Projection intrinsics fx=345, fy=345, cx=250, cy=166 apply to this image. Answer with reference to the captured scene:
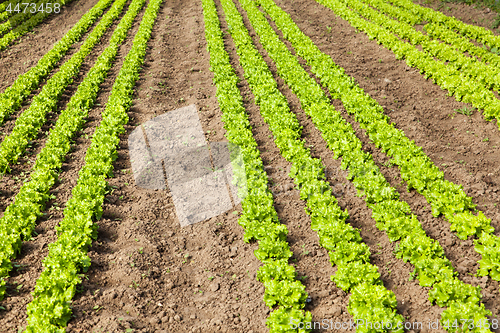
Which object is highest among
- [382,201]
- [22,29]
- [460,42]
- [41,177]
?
[22,29]

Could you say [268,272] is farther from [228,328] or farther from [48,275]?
[48,275]

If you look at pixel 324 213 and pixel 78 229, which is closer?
pixel 78 229

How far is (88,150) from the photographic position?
32.2 ft

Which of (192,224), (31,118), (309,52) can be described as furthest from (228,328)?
(309,52)

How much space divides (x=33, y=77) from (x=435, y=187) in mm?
15383

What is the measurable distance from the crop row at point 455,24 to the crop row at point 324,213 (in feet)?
31.9

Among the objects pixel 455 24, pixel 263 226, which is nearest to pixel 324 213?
pixel 263 226

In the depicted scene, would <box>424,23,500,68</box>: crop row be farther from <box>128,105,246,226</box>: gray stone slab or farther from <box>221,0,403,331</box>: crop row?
<box>128,105,246,226</box>: gray stone slab

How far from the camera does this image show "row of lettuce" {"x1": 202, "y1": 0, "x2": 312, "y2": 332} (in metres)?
5.88

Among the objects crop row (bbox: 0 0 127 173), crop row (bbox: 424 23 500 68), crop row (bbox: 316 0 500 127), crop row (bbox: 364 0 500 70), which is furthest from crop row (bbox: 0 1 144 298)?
crop row (bbox: 424 23 500 68)

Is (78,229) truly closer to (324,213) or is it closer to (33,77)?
(324,213)

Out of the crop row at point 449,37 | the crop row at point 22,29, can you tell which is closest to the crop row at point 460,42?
the crop row at point 449,37

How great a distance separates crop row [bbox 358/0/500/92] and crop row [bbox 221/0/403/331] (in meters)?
6.87

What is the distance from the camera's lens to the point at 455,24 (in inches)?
688
